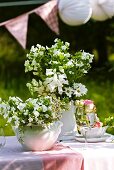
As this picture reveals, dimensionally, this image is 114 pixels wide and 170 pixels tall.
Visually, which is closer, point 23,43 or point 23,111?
point 23,111

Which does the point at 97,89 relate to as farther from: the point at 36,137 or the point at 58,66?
the point at 36,137

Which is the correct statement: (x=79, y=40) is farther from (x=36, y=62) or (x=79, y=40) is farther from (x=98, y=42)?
(x=36, y=62)

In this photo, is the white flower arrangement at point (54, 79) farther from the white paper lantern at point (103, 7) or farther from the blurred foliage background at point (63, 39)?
the blurred foliage background at point (63, 39)

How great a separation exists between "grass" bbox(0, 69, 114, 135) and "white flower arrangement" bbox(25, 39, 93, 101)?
13.1ft

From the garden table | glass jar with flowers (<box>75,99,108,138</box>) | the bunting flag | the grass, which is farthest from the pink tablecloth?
the grass

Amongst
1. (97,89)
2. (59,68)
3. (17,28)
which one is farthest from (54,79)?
(97,89)

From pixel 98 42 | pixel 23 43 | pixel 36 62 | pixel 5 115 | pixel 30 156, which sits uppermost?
pixel 98 42

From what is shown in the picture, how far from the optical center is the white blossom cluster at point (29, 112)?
2.26 m

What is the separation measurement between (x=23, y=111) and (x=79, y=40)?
9.58 m

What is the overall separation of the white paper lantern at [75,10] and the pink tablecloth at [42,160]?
2.41 metres

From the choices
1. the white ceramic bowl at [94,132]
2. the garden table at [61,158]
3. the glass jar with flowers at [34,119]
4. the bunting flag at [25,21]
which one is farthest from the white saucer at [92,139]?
the bunting flag at [25,21]

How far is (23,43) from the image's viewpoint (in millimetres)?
4434

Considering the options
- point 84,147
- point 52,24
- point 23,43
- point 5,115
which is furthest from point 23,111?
point 52,24

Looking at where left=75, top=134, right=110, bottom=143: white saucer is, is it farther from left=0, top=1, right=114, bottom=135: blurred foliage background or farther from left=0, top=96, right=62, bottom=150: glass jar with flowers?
left=0, top=1, right=114, bottom=135: blurred foliage background
